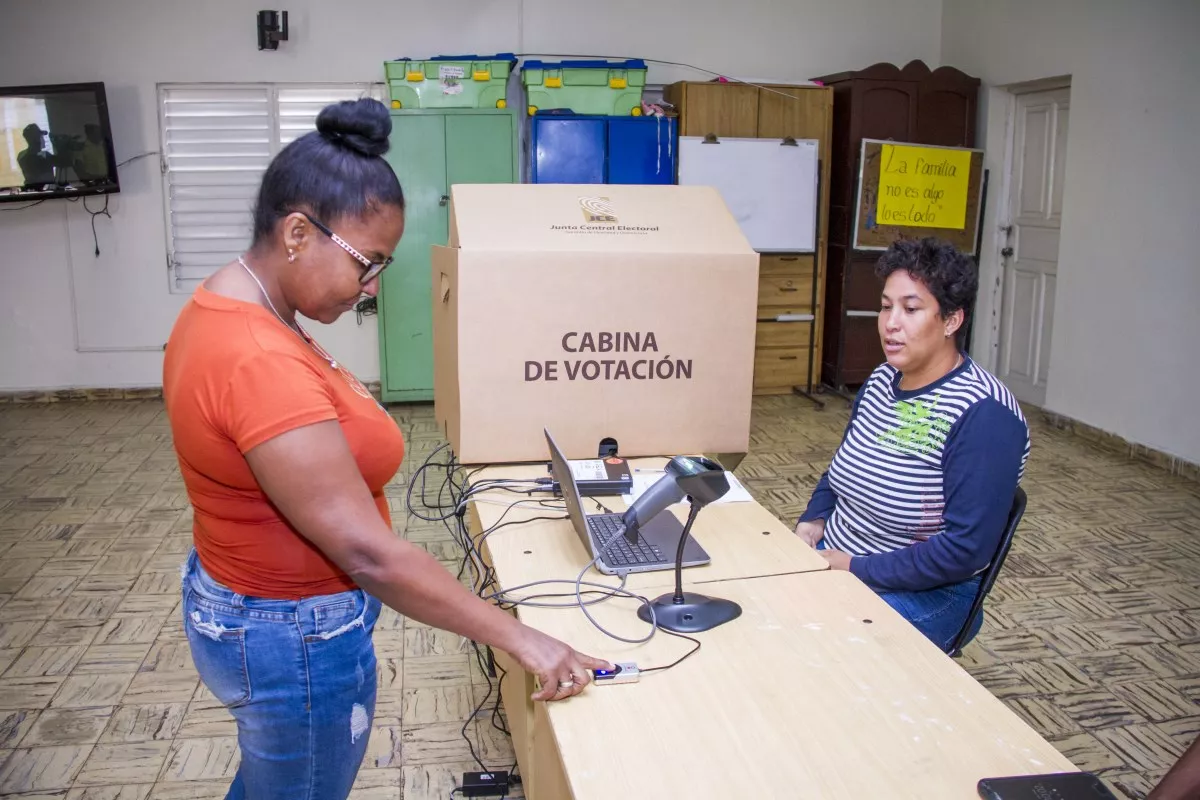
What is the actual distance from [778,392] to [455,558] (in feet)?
10.0

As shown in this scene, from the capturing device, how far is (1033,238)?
17.8 feet

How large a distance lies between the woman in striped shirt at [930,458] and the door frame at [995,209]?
4186 mm

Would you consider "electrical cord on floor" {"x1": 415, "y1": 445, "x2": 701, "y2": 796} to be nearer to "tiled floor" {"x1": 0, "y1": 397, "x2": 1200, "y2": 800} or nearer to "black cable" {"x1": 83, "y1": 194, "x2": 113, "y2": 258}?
"tiled floor" {"x1": 0, "y1": 397, "x2": 1200, "y2": 800}

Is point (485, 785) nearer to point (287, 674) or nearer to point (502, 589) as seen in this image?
point (502, 589)

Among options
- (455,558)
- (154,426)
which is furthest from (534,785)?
(154,426)

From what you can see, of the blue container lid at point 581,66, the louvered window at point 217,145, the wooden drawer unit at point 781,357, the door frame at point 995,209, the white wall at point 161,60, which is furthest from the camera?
the wooden drawer unit at point 781,357

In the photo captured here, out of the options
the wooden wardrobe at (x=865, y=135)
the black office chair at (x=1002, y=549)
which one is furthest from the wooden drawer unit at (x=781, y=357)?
the black office chair at (x=1002, y=549)

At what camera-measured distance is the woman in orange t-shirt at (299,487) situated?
1053 mm

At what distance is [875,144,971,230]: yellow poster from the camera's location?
545 cm

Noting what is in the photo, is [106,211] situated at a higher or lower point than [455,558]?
higher

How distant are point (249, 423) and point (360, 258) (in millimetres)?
245

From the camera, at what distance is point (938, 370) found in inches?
71.4

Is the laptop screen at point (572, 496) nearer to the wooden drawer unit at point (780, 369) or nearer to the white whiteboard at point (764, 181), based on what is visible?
the white whiteboard at point (764, 181)

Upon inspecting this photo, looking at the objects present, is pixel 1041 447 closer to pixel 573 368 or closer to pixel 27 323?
pixel 573 368
